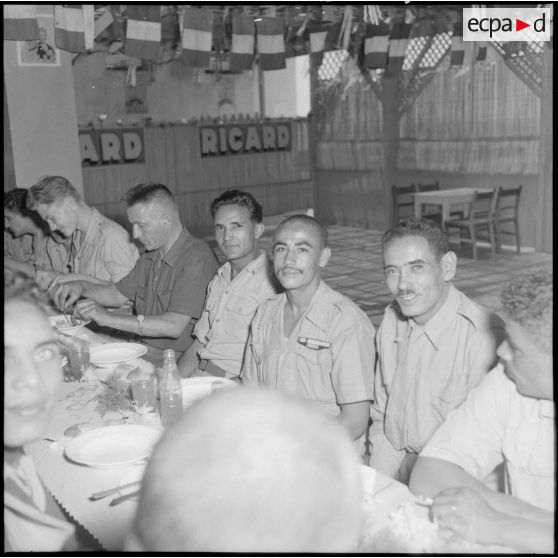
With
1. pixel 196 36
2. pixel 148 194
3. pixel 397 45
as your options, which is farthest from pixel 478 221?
pixel 148 194

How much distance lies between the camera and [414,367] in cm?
251

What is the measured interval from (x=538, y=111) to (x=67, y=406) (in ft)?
28.2

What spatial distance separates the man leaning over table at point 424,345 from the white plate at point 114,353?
125 cm

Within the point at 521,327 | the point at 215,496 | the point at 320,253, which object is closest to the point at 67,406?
the point at 320,253

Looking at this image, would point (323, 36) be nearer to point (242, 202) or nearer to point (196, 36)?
point (196, 36)

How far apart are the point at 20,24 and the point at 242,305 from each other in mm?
3528

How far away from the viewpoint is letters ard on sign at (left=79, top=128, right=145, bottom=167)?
411 inches

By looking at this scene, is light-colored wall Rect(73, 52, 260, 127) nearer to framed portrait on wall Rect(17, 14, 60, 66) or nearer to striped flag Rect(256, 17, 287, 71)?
framed portrait on wall Rect(17, 14, 60, 66)

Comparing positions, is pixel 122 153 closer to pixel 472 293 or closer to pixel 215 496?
pixel 472 293

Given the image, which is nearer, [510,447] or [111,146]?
[510,447]

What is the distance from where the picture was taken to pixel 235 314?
137 inches

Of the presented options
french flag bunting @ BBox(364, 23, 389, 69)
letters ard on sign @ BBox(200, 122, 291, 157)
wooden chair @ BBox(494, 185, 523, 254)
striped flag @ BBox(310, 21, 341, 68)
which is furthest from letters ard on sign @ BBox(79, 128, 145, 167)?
wooden chair @ BBox(494, 185, 523, 254)

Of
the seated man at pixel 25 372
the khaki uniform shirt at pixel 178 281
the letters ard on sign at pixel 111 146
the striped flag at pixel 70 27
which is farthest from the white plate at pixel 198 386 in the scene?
the letters ard on sign at pixel 111 146

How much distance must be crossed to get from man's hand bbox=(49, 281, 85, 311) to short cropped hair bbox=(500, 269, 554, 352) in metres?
2.88
